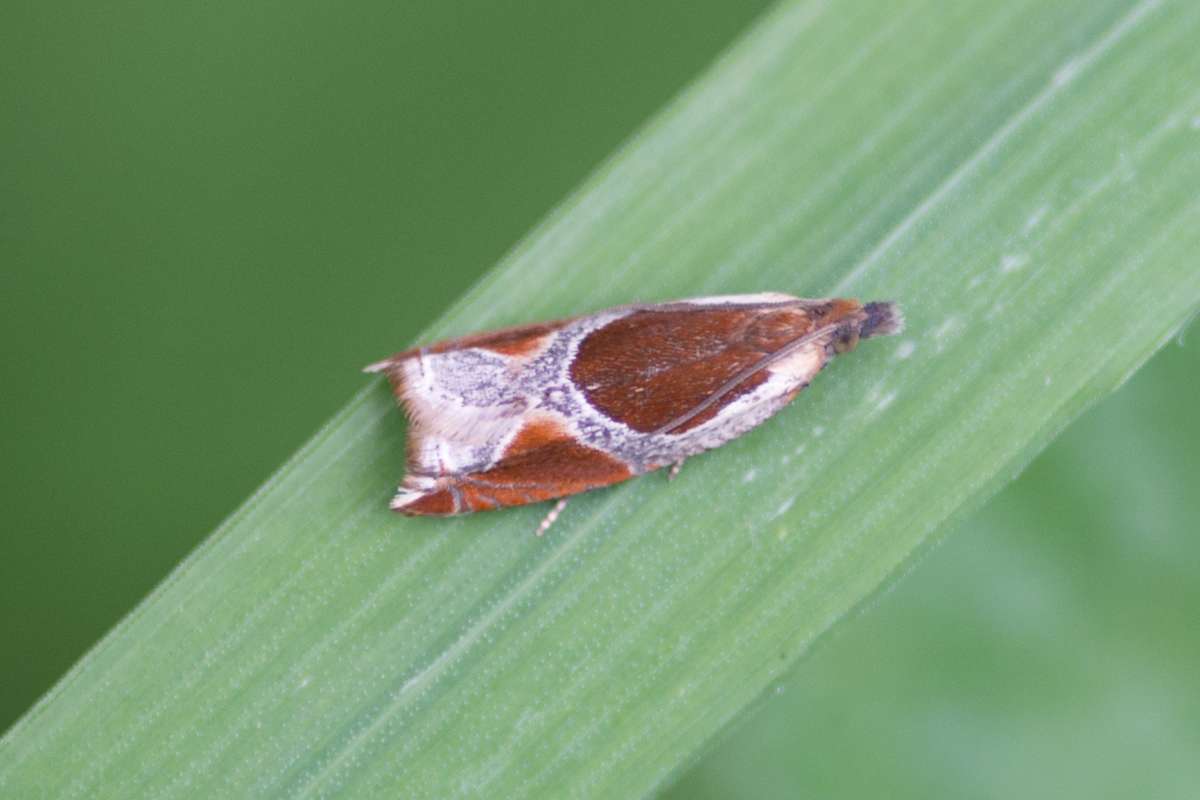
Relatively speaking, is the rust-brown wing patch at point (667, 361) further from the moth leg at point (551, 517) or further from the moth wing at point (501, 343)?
the moth leg at point (551, 517)

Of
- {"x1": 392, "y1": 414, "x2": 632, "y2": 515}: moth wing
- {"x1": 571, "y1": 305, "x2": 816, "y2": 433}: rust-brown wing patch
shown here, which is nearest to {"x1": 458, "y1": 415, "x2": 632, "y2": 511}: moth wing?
{"x1": 392, "y1": 414, "x2": 632, "y2": 515}: moth wing

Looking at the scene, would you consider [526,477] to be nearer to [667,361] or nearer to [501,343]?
[501,343]

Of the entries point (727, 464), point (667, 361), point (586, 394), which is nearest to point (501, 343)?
point (586, 394)

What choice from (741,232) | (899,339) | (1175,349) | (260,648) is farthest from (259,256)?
(1175,349)

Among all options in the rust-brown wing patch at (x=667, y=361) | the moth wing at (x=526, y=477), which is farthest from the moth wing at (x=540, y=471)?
the rust-brown wing patch at (x=667, y=361)

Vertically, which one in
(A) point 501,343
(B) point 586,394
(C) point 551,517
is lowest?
(C) point 551,517

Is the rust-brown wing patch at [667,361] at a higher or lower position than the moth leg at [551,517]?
higher
